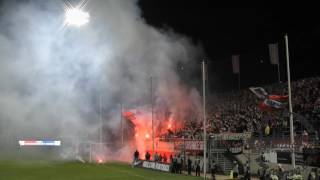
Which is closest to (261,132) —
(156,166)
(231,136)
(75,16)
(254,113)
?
(231,136)

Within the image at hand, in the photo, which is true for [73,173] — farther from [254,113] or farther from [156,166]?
[254,113]

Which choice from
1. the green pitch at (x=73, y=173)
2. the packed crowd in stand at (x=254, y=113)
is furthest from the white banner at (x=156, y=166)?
the packed crowd in stand at (x=254, y=113)

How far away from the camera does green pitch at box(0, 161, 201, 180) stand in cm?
4059

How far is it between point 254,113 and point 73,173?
16801mm

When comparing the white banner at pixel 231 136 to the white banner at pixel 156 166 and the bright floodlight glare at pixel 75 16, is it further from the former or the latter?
the bright floodlight glare at pixel 75 16

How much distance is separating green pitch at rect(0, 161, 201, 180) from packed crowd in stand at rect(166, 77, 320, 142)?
8.35 m

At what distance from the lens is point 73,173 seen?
143 ft

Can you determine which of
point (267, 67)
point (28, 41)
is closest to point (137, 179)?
point (28, 41)

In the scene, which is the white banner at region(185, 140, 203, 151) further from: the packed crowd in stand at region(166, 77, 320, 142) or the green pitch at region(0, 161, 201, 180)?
the green pitch at region(0, 161, 201, 180)

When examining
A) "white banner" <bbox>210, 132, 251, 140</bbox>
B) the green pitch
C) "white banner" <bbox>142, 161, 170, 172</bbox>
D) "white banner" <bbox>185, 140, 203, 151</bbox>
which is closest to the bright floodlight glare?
the green pitch

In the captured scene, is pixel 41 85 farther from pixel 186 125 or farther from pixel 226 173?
pixel 186 125

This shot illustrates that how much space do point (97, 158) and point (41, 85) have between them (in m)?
18.8

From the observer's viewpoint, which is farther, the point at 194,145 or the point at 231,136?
the point at 194,145

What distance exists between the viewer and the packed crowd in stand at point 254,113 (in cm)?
4266
